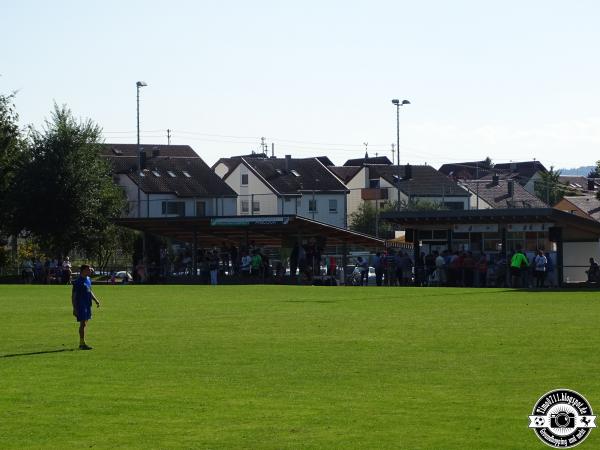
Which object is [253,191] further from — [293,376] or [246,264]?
[293,376]

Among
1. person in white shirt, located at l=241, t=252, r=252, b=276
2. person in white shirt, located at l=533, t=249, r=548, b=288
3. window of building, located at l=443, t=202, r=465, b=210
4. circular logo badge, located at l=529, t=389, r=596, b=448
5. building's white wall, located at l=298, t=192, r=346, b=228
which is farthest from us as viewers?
window of building, located at l=443, t=202, r=465, b=210

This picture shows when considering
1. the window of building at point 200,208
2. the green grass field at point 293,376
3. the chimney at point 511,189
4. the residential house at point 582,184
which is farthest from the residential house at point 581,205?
the green grass field at point 293,376

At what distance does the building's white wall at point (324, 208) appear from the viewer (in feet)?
404

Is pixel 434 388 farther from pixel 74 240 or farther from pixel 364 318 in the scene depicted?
pixel 74 240

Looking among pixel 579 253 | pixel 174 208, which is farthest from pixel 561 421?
pixel 174 208

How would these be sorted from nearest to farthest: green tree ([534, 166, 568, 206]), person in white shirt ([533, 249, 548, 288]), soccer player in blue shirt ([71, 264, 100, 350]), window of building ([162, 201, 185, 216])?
soccer player in blue shirt ([71, 264, 100, 350]) → person in white shirt ([533, 249, 548, 288]) → window of building ([162, 201, 185, 216]) → green tree ([534, 166, 568, 206])

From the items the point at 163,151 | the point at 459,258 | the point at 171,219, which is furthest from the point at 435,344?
the point at 163,151

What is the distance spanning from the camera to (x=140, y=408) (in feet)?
51.5

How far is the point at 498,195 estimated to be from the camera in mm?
136375

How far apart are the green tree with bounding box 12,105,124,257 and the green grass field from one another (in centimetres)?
3920

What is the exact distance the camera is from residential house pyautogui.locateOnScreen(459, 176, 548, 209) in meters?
131

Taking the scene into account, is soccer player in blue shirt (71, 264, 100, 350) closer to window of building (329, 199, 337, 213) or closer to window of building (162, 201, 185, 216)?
window of building (162, 201, 185, 216)

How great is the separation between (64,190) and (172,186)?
3729cm

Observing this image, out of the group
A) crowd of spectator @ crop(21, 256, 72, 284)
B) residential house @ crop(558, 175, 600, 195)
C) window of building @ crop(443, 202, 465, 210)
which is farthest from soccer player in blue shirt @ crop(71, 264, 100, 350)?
residential house @ crop(558, 175, 600, 195)
